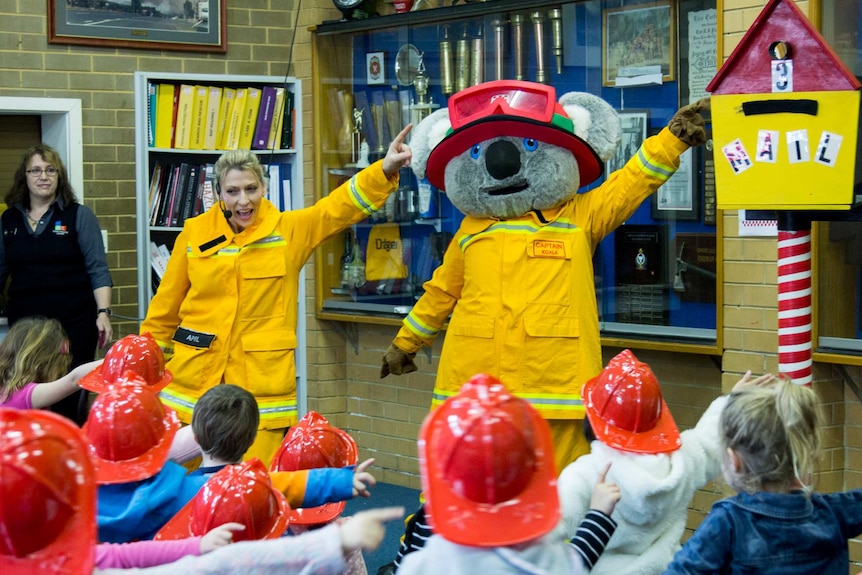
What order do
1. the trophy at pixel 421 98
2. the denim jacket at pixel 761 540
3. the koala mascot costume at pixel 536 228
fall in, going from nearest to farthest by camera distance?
the denim jacket at pixel 761 540 → the koala mascot costume at pixel 536 228 → the trophy at pixel 421 98

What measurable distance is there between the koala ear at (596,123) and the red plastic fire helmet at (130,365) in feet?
5.37

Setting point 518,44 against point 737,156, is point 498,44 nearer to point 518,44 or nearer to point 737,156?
point 518,44

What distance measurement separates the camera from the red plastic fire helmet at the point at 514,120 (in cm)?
396

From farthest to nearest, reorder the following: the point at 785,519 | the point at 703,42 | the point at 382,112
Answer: the point at 382,112
the point at 703,42
the point at 785,519

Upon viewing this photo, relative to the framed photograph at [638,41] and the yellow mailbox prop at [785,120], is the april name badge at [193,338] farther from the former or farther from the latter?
the framed photograph at [638,41]

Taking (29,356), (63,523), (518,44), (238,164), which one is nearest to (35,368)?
(29,356)

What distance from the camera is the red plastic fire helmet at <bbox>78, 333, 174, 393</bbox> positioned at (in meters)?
3.72

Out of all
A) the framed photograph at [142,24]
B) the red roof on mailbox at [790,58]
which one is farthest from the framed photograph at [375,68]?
the red roof on mailbox at [790,58]

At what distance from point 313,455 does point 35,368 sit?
1.32 meters

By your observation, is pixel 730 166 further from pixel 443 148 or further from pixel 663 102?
pixel 663 102

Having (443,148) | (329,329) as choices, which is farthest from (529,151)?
(329,329)

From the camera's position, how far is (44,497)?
6.11ft

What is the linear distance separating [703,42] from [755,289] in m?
1.05

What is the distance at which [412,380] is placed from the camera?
5.91 meters
